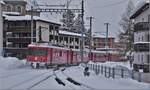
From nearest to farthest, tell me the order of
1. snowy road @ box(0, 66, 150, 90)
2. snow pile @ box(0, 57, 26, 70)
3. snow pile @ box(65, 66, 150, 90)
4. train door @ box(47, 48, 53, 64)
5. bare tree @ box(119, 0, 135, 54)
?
snowy road @ box(0, 66, 150, 90)
snow pile @ box(65, 66, 150, 90)
train door @ box(47, 48, 53, 64)
snow pile @ box(0, 57, 26, 70)
bare tree @ box(119, 0, 135, 54)

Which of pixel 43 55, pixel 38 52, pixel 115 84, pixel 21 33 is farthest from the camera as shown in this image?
pixel 21 33

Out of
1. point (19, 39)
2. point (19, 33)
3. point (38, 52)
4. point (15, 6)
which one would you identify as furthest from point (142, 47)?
point (15, 6)

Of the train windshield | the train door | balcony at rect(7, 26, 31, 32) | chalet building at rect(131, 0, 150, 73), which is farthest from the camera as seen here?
balcony at rect(7, 26, 31, 32)

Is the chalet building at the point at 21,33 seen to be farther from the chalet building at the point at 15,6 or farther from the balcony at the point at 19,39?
the chalet building at the point at 15,6

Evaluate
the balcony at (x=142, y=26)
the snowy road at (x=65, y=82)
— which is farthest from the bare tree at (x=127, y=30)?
the snowy road at (x=65, y=82)

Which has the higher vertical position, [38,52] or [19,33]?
[19,33]

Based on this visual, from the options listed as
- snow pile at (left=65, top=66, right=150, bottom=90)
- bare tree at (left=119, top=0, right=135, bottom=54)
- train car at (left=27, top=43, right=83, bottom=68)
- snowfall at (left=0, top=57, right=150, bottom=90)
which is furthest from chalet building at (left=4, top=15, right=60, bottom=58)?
snow pile at (left=65, top=66, right=150, bottom=90)

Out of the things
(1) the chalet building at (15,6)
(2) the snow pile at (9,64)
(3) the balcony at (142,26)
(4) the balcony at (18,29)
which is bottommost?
(2) the snow pile at (9,64)

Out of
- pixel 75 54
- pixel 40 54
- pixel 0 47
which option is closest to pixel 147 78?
pixel 40 54

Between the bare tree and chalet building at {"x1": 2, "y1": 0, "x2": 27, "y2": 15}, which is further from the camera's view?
chalet building at {"x1": 2, "y1": 0, "x2": 27, "y2": 15}

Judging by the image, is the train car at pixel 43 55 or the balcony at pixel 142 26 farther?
the train car at pixel 43 55

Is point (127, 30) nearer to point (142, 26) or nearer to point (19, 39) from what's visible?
point (19, 39)

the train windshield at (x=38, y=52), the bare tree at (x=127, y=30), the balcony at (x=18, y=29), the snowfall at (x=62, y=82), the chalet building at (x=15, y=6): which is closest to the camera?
the snowfall at (x=62, y=82)

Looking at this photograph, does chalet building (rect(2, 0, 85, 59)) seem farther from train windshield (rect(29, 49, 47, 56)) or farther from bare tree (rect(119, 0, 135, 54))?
train windshield (rect(29, 49, 47, 56))
